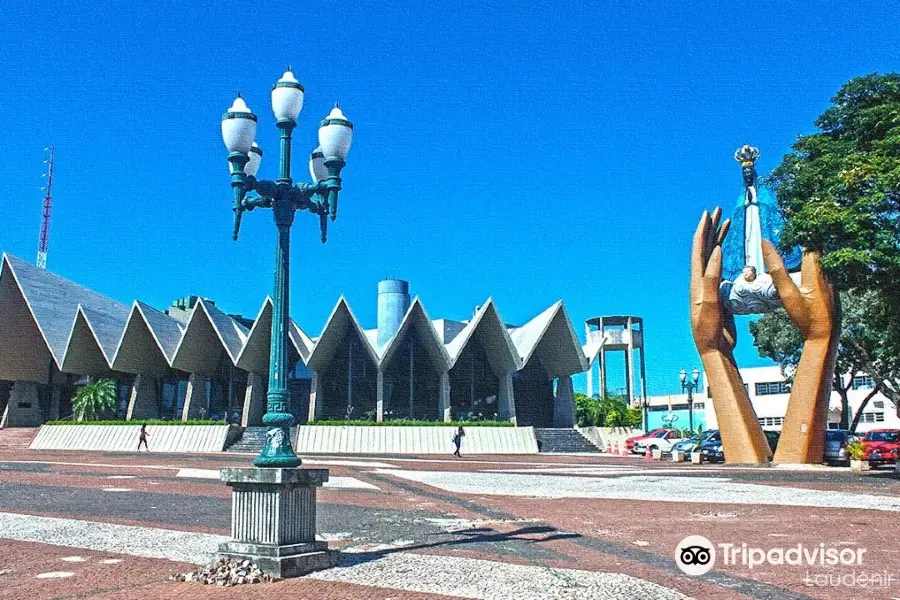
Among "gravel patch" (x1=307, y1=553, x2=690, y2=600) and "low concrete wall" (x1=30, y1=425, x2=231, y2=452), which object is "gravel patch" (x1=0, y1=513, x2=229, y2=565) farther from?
"low concrete wall" (x1=30, y1=425, x2=231, y2=452)

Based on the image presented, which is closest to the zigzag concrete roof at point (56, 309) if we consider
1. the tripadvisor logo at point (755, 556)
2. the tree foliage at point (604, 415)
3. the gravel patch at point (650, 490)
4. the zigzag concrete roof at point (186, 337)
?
the zigzag concrete roof at point (186, 337)

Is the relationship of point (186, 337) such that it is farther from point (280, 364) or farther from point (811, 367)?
point (280, 364)

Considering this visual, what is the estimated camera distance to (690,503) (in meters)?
14.1

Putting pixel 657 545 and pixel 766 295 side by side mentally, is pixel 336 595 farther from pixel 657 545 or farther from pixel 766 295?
pixel 766 295

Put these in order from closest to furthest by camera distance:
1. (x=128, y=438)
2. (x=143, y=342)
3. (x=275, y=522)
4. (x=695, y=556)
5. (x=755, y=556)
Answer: (x=275, y=522)
(x=695, y=556)
(x=755, y=556)
(x=128, y=438)
(x=143, y=342)

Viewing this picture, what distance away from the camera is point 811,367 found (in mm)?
25641

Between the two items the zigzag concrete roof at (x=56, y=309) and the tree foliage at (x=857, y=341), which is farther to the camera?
the zigzag concrete roof at (x=56, y=309)

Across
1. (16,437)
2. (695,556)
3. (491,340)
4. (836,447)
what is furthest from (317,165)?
(16,437)

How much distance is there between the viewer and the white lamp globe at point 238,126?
882cm

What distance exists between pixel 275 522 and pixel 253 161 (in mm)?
4353

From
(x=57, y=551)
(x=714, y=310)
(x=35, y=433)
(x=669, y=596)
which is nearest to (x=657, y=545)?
(x=669, y=596)

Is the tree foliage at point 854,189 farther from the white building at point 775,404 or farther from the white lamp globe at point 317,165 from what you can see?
the white building at point 775,404

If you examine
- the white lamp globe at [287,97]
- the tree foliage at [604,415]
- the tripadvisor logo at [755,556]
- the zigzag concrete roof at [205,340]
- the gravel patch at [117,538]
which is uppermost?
the zigzag concrete roof at [205,340]

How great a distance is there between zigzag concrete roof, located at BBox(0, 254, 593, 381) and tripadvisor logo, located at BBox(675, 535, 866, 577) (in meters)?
35.1
